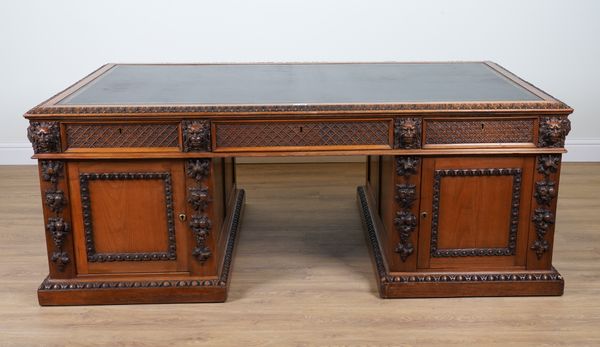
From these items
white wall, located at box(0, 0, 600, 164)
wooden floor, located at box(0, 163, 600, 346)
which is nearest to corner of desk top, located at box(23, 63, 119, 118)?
wooden floor, located at box(0, 163, 600, 346)

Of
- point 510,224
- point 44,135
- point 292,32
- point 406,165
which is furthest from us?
point 292,32

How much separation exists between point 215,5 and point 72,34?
2.92ft

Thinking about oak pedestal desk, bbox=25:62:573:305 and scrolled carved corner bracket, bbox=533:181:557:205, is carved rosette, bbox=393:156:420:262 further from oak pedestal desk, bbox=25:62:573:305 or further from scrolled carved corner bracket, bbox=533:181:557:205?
scrolled carved corner bracket, bbox=533:181:557:205

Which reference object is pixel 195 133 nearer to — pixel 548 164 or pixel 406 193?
pixel 406 193

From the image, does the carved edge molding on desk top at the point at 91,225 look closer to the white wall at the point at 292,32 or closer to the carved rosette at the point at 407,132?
the carved rosette at the point at 407,132

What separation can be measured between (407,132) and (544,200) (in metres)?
0.60

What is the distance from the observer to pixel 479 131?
2.86 meters

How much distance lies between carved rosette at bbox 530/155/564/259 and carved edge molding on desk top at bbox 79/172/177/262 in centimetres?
138

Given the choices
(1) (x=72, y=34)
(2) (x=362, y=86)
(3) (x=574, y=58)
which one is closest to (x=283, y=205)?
(2) (x=362, y=86)

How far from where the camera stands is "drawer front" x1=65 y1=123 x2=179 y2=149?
9.23 ft

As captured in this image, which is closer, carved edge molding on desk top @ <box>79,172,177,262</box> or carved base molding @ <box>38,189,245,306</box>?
carved edge molding on desk top @ <box>79,172,177,262</box>

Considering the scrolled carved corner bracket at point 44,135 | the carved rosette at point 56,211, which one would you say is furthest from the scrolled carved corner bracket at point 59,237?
the scrolled carved corner bracket at point 44,135

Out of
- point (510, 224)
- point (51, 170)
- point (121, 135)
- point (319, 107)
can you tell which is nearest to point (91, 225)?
point (51, 170)

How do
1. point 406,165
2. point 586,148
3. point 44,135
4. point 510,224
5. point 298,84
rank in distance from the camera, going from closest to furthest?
point 44,135 < point 406,165 < point 510,224 < point 298,84 < point 586,148
